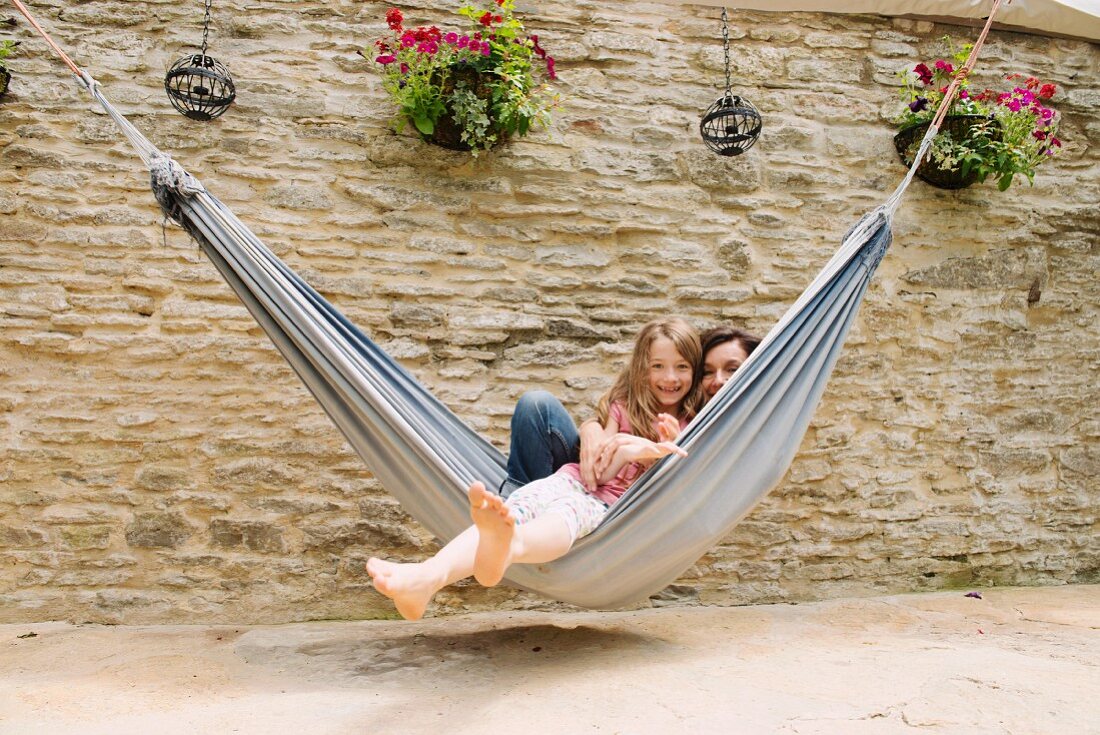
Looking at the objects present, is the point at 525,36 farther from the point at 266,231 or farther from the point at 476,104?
the point at 266,231

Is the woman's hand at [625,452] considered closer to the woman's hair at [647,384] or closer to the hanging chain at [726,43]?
the woman's hair at [647,384]

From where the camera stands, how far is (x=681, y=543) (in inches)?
67.2

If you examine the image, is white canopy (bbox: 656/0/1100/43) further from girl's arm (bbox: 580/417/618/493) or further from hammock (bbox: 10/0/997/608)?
girl's arm (bbox: 580/417/618/493)

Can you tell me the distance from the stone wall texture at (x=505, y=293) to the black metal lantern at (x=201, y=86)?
0.09 metres

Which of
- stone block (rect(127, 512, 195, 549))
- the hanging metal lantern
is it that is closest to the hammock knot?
stone block (rect(127, 512, 195, 549))

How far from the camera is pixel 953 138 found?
2.74 metres

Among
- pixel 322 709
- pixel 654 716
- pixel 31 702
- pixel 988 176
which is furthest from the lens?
pixel 988 176

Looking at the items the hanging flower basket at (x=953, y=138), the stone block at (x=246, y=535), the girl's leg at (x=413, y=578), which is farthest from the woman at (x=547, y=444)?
the hanging flower basket at (x=953, y=138)

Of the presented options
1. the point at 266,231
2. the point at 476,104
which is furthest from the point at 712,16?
the point at 266,231

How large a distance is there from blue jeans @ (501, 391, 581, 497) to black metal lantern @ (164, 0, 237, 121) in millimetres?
1343

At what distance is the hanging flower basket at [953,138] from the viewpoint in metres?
2.72

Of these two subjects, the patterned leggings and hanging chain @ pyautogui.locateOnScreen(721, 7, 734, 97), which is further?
hanging chain @ pyautogui.locateOnScreen(721, 7, 734, 97)

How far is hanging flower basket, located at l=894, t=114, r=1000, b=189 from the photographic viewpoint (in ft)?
8.92

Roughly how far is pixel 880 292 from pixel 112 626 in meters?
2.55
